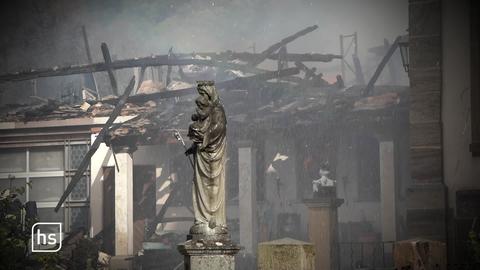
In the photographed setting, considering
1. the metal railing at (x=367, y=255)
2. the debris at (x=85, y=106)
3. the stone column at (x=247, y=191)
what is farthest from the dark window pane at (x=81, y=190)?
the metal railing at (x=367, y=255)

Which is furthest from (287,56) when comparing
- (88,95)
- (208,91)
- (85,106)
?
(208,91)

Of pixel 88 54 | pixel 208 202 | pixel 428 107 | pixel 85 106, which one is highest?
Result: pixel 88 54

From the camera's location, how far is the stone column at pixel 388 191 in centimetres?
2719

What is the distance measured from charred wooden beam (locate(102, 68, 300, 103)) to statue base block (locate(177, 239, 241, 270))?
62.4 feet

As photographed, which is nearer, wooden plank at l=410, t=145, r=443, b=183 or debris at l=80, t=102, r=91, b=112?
wooden plank at l=410, t=145, r=443, b=183

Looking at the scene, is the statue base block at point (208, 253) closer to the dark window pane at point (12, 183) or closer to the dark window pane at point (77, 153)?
the dark window pane at point (77, 153)

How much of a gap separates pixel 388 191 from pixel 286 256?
14285 millimetres

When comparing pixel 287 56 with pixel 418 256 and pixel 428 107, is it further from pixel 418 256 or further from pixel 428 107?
pixel 418 256

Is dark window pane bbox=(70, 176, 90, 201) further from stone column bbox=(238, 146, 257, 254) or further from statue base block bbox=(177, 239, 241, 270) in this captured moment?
statue base block bbox=(177, 239, 241, 270)

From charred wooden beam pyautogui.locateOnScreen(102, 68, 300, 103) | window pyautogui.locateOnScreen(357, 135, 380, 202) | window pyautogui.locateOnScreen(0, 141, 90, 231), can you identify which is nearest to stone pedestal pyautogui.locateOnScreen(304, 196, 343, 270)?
window pyautogui.locateOnScreen(357, 135, 380, 202)

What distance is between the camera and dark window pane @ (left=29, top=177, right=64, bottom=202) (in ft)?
102

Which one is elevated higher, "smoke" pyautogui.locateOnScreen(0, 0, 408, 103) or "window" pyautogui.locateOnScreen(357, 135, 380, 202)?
"smoke" pyautogui.locateOnScreen(0, 0, 408, 103)

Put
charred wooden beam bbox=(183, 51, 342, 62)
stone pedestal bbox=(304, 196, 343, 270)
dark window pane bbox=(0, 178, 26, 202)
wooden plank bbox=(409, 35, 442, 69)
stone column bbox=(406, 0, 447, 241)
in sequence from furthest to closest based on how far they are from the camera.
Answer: charred wooden beam bbox=(183, 51, 342, 62) < dark window pane bbox=(0, 178, 26, 202) < stone pedestal bbox=(304, 196, 343, 270) < wooden plank bbox=(409, 35, 442, 69) < stone column bbox=(406, 0, 447, 241)

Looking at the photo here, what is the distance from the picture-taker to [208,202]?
12281mm
